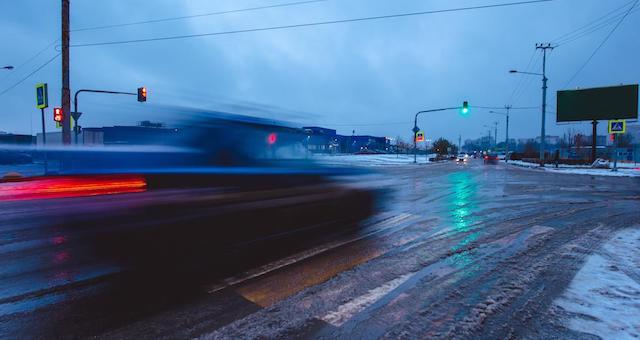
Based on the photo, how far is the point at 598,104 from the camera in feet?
135

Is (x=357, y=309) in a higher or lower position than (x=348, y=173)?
lower

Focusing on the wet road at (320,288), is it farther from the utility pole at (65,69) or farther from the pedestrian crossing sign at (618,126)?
the pedestrian crossing sign at (618,126)

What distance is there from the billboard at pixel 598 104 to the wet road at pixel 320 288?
44315mm

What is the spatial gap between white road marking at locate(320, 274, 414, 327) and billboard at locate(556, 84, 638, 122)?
48.7m

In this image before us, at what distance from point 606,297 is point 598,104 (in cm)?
4784

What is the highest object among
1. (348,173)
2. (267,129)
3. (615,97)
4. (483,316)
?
(615,97)

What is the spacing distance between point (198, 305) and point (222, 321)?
0.41 m

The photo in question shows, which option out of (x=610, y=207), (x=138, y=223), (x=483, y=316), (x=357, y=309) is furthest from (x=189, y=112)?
(x=610, y=207)

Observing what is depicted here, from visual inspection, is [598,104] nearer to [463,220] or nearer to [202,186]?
[463,220]

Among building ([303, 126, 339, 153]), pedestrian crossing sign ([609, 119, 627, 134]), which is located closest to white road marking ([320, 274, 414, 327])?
building ([303, 126, 339, 153])

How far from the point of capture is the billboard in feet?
131

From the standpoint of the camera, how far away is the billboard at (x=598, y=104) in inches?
1566

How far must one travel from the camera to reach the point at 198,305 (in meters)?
3.34

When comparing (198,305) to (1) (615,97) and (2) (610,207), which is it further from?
(1) (615,97)
